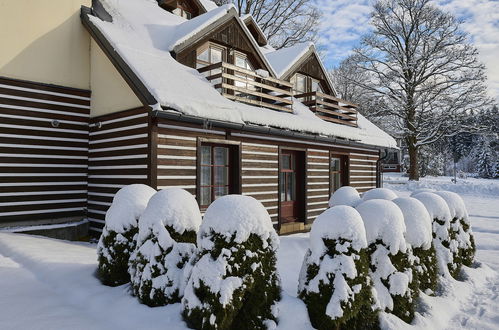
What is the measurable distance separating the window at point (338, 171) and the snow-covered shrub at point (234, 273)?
10316 mm

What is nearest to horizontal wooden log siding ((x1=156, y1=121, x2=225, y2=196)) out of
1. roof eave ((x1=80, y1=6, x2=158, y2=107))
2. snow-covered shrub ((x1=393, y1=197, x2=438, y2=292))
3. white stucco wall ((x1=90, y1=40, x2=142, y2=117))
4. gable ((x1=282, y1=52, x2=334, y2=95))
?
roof eave ((x1=80, y1=6, x2=158, y2=107))

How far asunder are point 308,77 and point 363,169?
15.5 ft

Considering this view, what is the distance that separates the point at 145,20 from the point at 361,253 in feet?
32.4

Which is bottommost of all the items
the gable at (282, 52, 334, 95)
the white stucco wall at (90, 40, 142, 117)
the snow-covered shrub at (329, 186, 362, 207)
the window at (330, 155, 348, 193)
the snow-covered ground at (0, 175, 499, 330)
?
the snow-covered ground at (0, 175, 499, 330)

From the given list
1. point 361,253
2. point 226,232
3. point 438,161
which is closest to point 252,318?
point 226,232

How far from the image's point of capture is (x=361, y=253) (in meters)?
3.89

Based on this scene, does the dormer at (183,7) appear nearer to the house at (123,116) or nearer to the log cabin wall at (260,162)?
the house at (123,116)

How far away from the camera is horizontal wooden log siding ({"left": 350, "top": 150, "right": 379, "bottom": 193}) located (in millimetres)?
14516

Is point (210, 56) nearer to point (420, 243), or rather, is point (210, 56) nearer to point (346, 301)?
point (420, 243)

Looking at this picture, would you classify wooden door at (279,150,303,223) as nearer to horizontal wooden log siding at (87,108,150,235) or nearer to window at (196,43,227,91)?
window at (196,43,227,91)

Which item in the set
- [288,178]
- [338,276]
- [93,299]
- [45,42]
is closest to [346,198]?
[288,178]

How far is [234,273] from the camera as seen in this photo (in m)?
3.59

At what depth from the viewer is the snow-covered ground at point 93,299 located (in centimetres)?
375

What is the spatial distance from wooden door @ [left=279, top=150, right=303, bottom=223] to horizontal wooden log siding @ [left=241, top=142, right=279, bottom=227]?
64 cm
